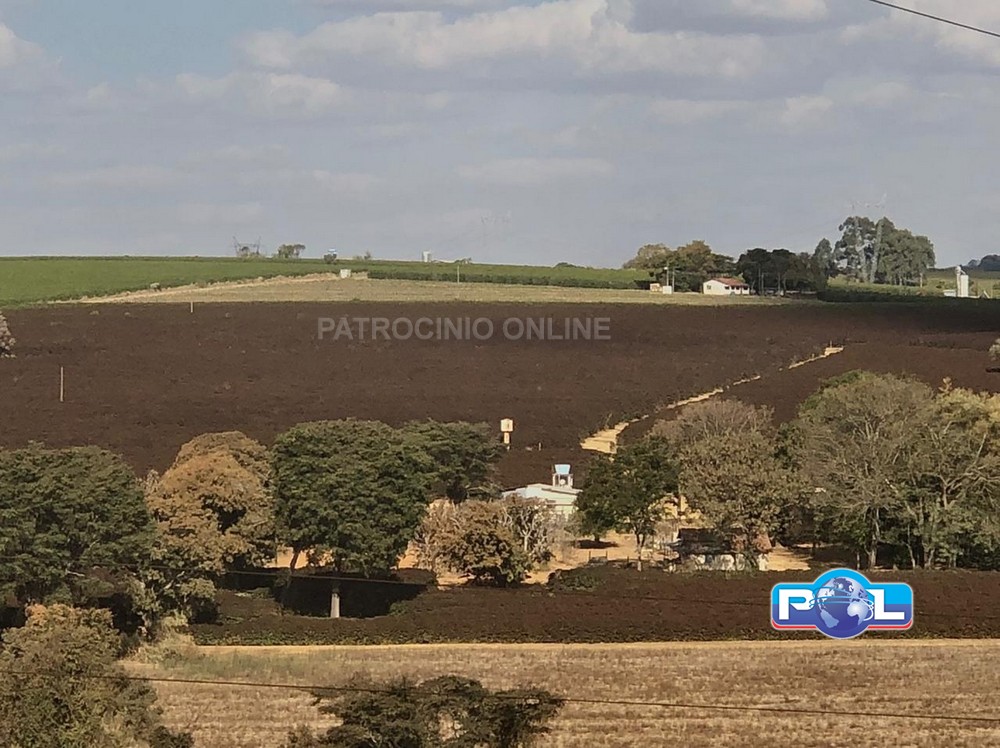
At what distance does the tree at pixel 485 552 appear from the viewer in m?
45.3

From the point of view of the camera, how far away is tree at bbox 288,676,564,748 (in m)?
27.6

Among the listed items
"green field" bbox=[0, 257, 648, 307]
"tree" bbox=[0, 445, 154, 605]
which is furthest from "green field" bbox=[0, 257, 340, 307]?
"tree" bbox=[0, 445, 154, 605]

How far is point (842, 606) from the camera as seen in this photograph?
41.3m

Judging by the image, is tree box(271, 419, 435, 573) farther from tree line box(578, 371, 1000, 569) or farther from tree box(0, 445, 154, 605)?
tree line box(578, 371, 1000, 569)

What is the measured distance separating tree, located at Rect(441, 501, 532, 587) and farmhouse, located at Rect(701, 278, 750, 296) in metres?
101

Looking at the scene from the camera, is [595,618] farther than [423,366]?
No

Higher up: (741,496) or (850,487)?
(850,487)

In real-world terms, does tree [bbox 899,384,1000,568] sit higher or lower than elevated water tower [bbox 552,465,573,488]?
higher

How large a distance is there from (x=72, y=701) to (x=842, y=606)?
20.9 metres

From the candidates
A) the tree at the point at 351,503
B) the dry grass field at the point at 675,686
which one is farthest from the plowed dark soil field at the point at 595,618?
the tree at the point at 351,503

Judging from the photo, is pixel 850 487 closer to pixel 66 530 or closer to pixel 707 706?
pixel 707 706

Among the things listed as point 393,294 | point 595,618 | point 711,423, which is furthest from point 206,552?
point 393,294

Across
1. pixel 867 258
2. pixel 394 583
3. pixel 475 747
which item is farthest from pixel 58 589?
pixel 867 258

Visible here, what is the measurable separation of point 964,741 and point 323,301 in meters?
97.4
